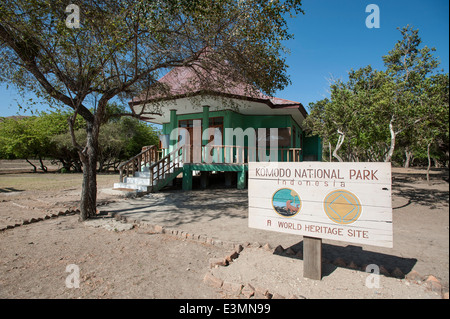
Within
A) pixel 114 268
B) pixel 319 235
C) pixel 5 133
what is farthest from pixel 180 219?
pixel 5 133

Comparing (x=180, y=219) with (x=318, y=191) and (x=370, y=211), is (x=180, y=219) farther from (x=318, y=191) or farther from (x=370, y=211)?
(x=370, y=211)

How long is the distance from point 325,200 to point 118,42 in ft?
18.6

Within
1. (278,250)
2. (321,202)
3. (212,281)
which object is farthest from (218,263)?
(321,202)

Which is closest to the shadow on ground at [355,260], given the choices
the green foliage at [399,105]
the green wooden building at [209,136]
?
the green foliage at [399,105]

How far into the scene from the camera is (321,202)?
3.21 metres

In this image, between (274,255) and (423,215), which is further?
(423,215)

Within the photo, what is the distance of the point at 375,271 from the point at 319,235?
3.44ft

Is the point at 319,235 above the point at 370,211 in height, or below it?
below

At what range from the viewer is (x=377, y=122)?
8.48 m

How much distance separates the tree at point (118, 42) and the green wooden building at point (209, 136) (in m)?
2.69

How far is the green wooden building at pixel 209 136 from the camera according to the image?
1111cm

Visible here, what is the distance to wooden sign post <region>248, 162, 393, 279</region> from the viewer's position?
2.91 meters

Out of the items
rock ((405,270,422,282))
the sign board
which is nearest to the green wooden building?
the sign board

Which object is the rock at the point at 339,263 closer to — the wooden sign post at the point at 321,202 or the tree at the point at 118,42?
the wooden sign post at the point at 321,202
